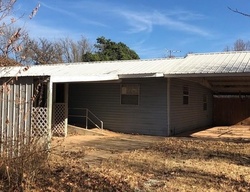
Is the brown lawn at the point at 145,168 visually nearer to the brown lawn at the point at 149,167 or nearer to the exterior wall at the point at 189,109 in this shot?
the brown lawn at the point at 149,167

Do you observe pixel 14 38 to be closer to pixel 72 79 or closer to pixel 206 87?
pixel 72 79

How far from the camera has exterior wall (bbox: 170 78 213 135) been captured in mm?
15148

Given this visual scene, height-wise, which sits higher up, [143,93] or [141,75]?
[141,75]

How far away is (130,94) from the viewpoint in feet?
50.8

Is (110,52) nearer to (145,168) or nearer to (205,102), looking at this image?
(205,102)

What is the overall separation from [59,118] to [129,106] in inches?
128

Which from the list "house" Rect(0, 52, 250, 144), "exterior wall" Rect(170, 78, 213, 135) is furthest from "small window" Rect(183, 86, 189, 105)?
"exterior wall" Rect(170, 78, 213, 135)

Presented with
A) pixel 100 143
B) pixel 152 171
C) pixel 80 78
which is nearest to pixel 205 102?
pixel 100 143

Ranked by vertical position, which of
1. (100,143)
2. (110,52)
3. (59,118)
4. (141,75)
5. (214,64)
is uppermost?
(110,52)

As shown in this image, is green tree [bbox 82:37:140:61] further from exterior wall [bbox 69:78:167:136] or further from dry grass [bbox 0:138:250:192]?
dry grass [bbox 0:138:250:192]

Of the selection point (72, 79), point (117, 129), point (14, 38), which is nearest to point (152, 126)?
point (117, 129)

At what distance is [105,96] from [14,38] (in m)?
12.1

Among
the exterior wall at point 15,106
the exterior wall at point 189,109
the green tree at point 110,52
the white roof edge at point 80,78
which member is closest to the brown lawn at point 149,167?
the exterior wall at point 15,106

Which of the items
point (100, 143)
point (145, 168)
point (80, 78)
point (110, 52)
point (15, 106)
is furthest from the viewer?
point (110, 52)
